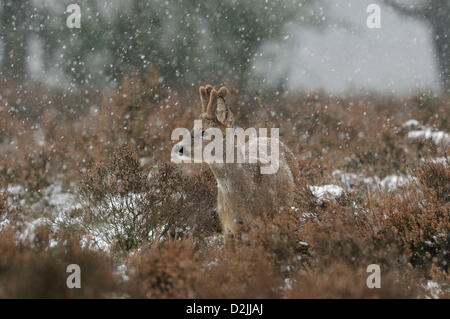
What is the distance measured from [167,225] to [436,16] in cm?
1319

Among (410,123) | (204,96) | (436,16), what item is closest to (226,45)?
(410,123)

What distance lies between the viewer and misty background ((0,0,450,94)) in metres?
10.5

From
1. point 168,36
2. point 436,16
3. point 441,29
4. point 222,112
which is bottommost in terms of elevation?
point 222,112

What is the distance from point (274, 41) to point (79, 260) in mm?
10428

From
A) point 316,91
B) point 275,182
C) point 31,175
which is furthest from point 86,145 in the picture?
point 316,91

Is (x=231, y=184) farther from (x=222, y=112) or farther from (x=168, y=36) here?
(x=168, y=36)

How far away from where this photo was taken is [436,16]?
44.5ft

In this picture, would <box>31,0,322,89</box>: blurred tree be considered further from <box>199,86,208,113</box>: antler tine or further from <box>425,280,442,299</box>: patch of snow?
<box>425,280,442,299</box>: patch of snow

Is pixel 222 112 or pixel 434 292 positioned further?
pixel 222 112

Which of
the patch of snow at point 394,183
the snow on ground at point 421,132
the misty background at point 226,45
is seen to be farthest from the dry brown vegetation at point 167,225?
the misty background at point 226,45

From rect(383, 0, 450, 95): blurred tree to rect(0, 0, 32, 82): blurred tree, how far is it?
11386mm

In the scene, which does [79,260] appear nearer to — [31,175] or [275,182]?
[275,182]

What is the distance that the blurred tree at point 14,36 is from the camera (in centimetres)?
991

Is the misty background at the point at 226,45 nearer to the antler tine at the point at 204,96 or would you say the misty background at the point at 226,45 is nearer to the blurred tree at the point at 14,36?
the blurred tree at the point at 14,36
